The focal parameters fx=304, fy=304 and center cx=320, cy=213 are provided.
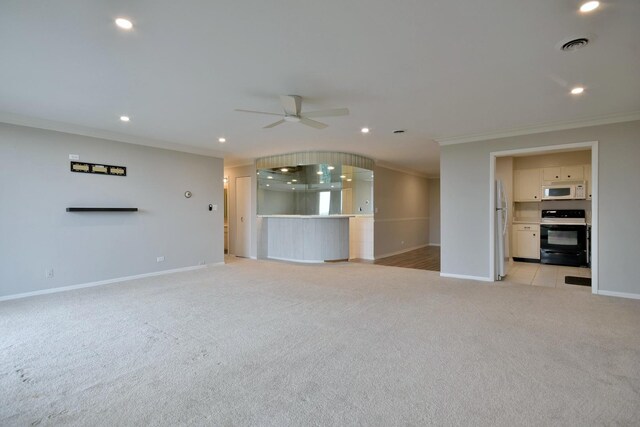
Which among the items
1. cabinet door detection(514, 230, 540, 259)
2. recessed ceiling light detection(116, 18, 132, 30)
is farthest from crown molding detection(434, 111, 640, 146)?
recessed ceiling light detection(116, 18, 132, 30)

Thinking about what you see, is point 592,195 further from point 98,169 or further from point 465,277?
point 98,169

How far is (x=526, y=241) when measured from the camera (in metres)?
7.00

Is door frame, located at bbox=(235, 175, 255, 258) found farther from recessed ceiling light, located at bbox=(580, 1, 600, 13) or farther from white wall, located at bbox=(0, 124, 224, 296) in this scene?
recessed ceiling light, located at bbox=(580, 1, 600, 13)

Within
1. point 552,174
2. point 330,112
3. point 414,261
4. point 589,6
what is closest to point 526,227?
point 552,174

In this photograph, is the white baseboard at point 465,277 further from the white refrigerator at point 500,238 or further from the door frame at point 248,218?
the door frame at point 248,218

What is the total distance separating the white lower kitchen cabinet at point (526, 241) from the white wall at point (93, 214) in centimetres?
696

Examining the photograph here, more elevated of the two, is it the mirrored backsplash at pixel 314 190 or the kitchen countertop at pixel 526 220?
the mirrored backsplash at pixel 314 190

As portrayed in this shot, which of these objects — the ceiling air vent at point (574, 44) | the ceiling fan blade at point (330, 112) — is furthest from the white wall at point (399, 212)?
the ceiling air vent at point (574, 44)

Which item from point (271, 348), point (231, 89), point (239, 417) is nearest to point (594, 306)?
point (271, 348)

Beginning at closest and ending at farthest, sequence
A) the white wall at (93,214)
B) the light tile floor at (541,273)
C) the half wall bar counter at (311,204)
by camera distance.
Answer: the white wall at (93,214) → the light tile floor at (541,273) → the half wall bar counter at (311,204)

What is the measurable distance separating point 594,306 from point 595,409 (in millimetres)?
2627

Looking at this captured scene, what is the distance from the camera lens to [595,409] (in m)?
1.82

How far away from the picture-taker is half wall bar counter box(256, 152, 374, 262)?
7.20 metres

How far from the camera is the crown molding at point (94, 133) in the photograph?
13.8 ft
